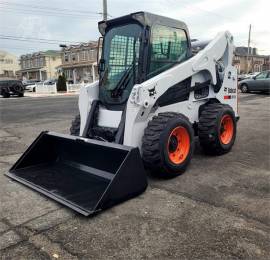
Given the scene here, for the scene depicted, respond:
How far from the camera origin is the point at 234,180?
191 inches

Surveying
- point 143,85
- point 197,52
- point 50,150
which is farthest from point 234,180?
point 50,150

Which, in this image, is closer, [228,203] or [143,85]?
[228,203]

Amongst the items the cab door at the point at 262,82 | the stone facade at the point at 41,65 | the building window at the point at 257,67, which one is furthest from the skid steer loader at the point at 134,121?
the building window at the point at 257,67

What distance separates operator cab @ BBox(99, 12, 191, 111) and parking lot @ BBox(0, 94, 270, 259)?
152 cm

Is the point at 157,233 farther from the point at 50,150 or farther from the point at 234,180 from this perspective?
the point at 50,150

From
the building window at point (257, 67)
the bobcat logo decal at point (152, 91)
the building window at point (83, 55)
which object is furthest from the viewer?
the building window at point (257, 67)

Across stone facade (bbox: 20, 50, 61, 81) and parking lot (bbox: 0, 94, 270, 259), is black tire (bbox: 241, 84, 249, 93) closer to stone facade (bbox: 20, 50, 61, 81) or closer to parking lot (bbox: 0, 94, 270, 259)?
parking lot (bbox: 0, 94, 270, 259)

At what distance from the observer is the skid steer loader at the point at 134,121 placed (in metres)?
4.32

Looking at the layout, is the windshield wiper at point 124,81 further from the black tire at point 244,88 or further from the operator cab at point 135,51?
the black tire at point 244,88

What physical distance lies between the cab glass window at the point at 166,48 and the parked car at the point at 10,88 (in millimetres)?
21388

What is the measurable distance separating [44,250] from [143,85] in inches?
97.7

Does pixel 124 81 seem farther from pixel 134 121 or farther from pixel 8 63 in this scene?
pixel 8 63

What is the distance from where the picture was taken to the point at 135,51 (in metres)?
5.13

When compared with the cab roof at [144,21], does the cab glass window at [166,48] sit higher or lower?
lower
